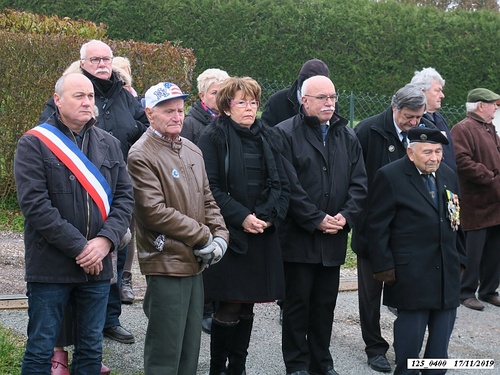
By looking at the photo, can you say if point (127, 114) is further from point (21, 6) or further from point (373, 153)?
point (21, 6)

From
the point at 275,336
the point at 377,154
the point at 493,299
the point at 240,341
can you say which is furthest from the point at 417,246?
the point at 493,299

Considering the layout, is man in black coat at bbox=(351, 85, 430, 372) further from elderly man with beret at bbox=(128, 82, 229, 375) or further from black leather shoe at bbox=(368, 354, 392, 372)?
elderly man with beret at bbox=(128, 82, 229, 375)

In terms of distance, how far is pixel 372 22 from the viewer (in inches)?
732

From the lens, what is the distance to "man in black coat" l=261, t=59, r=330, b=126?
23.0 ft

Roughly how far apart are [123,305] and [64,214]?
258 cm

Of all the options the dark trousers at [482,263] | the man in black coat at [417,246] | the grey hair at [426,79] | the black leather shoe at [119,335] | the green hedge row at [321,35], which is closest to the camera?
the man in black coat at [417,246]

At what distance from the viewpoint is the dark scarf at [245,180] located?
18.1 ft

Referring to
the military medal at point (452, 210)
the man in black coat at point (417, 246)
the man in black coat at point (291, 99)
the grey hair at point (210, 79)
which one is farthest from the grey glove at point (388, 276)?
the grey hair at point (210, 79)

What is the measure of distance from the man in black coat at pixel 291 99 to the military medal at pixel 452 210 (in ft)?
5.58

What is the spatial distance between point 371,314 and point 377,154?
4.16ft

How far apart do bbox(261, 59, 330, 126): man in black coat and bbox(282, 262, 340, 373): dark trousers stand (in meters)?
1.66

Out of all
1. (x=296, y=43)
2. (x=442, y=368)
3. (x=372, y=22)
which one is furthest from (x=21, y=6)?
(x=442, y=368)

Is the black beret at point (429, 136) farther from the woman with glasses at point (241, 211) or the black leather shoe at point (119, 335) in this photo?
the black leather shoe at point (119, 335)

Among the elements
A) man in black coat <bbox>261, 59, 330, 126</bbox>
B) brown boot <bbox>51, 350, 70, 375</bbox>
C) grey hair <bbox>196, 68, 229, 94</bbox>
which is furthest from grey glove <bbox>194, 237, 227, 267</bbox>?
man in black coat <bbox>261, 59, 330, 126</bbox>
